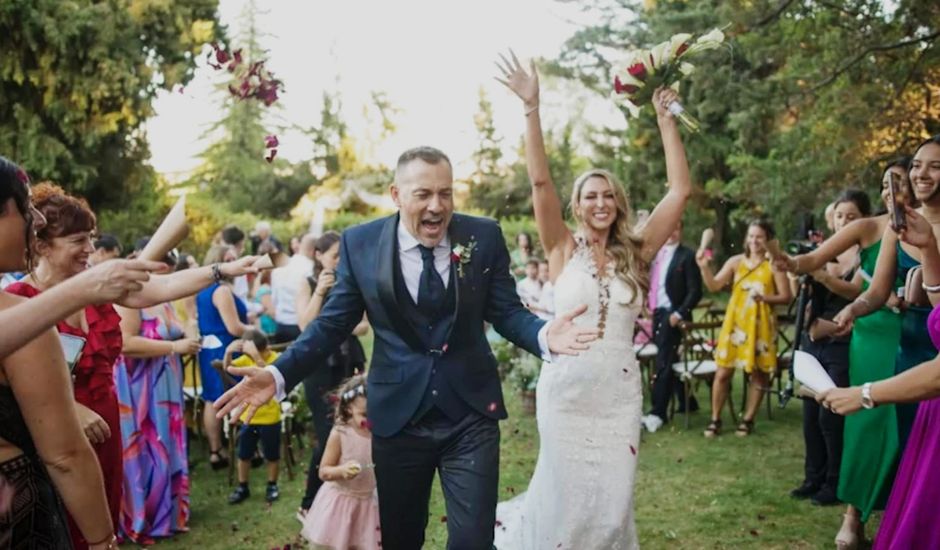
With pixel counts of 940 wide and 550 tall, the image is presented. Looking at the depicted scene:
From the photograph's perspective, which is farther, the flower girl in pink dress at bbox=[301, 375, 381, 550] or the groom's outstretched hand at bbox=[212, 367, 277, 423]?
the flower girl in pink dress at bbox=[301, 375, 381, 550]

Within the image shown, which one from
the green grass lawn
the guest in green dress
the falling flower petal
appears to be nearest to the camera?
the falling flower petal

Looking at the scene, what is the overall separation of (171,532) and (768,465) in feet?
17.0

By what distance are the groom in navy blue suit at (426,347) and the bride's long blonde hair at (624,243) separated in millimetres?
1066

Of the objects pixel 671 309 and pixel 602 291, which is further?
pixel 671 309

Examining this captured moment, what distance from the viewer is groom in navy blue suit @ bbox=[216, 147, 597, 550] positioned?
3846mm

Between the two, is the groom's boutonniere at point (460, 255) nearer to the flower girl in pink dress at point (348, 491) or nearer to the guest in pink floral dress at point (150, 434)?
the flower girl in pink dress at point (348, 491)

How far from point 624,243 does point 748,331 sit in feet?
15.6

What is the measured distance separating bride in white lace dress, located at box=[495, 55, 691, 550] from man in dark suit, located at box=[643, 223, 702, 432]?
489 cm

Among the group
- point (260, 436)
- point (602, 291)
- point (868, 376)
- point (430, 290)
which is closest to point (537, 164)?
point (602, 291)

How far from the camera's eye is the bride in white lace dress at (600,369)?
4.79 meters

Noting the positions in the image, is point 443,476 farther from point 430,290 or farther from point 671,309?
point 671,309

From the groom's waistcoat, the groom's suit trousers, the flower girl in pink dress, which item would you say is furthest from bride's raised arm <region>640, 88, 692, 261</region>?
the flower girl in pink dress

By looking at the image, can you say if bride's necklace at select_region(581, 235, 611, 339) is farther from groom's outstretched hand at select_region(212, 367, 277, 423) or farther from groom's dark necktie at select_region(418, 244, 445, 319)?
groom's outstretched hand at select_region(212, 367, 277, 423)

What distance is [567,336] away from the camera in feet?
12.1
